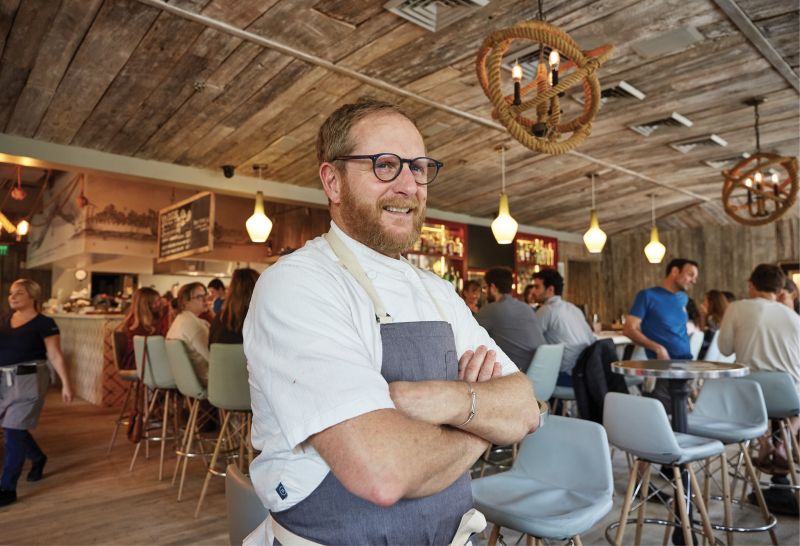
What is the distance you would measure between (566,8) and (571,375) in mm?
2846

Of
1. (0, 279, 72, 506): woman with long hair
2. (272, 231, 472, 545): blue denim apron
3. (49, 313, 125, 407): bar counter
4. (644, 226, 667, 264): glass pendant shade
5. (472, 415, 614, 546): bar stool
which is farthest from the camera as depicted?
(644, 226, 667, 264): glass pendant shade

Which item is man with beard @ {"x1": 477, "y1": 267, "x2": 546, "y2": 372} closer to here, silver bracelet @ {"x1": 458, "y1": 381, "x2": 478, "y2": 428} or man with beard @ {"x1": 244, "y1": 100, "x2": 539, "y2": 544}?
man with beard @ {"x1": 244, "y1": 100, "x2": 539, "y2": 544}

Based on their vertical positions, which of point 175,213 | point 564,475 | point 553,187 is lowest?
point 564,475

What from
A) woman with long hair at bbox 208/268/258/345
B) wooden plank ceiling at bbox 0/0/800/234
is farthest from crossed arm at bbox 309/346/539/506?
wooden plank ceiling at bbox 0/0/800/234

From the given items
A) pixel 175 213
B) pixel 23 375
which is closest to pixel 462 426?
pixel 23 375

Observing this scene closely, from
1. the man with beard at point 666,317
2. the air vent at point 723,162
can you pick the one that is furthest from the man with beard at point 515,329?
the air vent at point 723,162

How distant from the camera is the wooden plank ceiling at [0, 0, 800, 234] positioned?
371cm

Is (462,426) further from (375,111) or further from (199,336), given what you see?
(199,336)

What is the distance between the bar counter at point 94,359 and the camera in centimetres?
700

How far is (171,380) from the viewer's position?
4215 mm

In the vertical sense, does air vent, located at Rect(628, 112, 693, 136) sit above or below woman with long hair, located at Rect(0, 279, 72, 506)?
above

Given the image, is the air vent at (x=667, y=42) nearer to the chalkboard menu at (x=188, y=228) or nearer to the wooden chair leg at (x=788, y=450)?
the wooden chair leg at (x=788, y=450)

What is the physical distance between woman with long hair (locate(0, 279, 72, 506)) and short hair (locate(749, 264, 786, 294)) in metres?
5.07

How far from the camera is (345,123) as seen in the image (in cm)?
120
